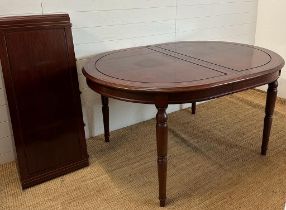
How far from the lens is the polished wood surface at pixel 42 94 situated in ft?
4.74

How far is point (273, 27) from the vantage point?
2.64 meters

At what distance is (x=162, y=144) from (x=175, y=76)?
321mm

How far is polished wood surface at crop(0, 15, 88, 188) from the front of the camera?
144cm

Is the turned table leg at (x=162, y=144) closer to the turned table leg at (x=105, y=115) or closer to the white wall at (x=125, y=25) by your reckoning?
the turned table leg at (x=105, y=115)

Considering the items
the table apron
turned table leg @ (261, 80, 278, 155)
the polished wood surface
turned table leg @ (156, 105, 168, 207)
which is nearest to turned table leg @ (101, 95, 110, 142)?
the polished wood surface

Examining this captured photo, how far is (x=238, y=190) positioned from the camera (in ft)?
5.05

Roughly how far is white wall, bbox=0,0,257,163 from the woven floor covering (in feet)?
0.55

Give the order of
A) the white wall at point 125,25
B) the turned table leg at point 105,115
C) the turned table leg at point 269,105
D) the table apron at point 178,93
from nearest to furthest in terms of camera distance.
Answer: the table apron at point 178,93 → the turned table leg at point 269,105 → the white wall at point 125,25 → the turned table leg at point 105,115

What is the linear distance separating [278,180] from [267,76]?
1.95 feet

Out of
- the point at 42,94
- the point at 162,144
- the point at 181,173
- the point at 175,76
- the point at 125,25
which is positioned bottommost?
the point at 181,173

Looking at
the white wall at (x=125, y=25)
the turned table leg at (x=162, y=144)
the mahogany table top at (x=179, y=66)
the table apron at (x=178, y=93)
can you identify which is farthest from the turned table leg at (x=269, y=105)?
the white wall at (x=125, y=25)

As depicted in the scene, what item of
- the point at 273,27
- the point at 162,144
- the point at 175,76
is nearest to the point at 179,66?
the point at 175,76

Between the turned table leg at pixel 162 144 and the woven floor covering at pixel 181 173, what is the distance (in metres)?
0.10

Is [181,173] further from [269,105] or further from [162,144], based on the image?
[269,105]
